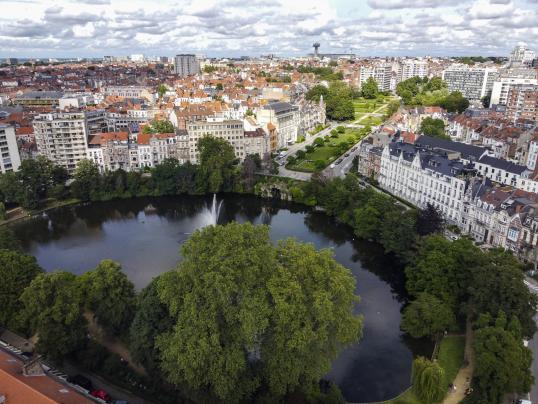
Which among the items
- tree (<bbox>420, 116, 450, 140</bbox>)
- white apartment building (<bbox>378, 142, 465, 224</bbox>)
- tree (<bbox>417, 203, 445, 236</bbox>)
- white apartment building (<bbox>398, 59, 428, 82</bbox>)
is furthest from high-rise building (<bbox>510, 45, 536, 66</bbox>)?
tree (<bbox>417, 203, 445, 236</bbox>)

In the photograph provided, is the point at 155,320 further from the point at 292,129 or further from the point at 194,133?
the point at 292,129

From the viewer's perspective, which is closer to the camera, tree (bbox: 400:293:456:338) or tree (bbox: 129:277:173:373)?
tree (bbox: 129:277:173:373)

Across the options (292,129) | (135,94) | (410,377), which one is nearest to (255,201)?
(292,129)

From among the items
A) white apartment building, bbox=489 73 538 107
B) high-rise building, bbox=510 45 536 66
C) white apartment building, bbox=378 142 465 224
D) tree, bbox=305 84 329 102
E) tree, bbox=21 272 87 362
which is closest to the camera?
tree, bbox=21 272 87 362

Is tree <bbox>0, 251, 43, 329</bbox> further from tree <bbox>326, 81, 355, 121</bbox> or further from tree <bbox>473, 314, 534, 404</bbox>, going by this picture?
tree <bbox>326, 81, 355, 121</bbox>

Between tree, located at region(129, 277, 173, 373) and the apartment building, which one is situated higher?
the apartment building

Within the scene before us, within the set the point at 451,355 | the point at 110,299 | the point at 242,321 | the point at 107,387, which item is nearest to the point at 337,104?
the point at 451,355
